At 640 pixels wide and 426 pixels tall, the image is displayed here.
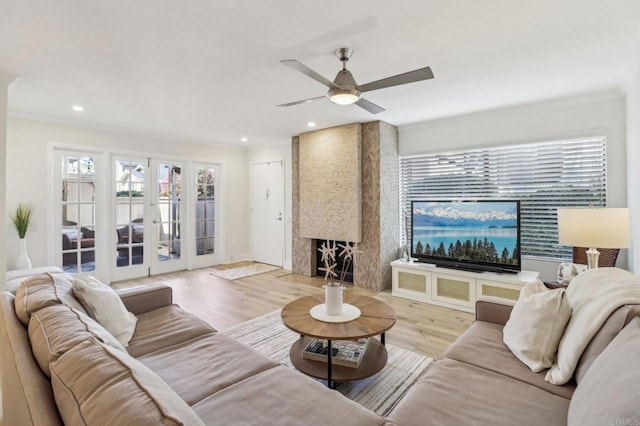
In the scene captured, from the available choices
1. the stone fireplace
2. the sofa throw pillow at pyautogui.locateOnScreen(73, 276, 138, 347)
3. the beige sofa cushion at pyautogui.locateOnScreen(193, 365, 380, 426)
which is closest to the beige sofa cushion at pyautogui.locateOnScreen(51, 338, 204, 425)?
the beige sofa cushion at pyautogui.locateOnScreen(193, 365, 380, 426)

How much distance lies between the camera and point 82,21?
2014 millimetres

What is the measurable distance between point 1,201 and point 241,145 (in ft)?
13.4

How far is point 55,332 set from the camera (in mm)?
1115

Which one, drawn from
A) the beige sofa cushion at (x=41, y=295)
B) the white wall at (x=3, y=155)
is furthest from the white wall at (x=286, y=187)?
the beige sofa cushion at (x=41, y=295)

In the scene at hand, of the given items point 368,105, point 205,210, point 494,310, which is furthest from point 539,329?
point 205,210

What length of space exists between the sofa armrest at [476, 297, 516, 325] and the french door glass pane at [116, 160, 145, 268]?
5108mm

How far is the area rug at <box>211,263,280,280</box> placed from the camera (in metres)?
5.38

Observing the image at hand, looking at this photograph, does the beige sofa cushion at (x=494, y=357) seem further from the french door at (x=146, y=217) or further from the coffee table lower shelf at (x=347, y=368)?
the french door at (x=146, y=217)

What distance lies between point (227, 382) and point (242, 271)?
435 cm

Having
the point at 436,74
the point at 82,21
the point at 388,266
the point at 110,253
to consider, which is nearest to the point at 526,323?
the point at 436,74

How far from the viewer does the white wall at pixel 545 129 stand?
3227 millimetres

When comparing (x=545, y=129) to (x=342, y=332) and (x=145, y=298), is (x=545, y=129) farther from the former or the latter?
(x=145, y=298)

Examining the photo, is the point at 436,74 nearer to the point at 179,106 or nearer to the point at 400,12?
the point at 400,12

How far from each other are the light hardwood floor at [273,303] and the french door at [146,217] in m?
0.28
